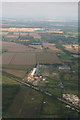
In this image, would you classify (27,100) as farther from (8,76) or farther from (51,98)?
(8,76)

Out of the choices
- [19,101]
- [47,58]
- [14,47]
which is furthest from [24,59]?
[19,101]

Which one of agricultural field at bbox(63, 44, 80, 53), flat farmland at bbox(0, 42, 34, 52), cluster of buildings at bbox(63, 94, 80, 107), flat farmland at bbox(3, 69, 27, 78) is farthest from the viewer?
agricultural field at bbox(63, 44, 80, 53)

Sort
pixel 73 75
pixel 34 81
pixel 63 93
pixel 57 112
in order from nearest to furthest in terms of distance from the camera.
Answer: pixel 57 112
pixel 63 93
pixel 34 81
pixel 73 75

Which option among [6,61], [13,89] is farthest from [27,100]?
[6,61]

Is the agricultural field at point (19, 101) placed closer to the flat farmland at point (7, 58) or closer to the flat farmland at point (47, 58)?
the flat farmland at point (7, 58)

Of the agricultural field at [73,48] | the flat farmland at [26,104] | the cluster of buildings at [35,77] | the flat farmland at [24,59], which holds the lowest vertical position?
the flat farmland at [26,104]

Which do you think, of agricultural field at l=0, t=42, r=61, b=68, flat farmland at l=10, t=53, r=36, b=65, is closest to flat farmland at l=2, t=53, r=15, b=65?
agricultural field at l=0, t=42, r=61, b=68

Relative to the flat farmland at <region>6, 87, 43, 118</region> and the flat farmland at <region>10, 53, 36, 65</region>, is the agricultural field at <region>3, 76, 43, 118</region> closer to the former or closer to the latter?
the flat farmland at <region>6, 87, 43, 118</region>

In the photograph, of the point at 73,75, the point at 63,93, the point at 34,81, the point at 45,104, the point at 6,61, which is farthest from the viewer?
the point at 6,61

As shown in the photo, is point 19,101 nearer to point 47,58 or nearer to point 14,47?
point 47,58

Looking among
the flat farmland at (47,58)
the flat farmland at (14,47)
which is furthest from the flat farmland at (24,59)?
the flat farmland at (14,47)

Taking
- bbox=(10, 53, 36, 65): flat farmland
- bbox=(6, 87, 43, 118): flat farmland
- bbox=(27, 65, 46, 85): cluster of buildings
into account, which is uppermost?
bbox=(10, 53, 36, 65): flat farmland
